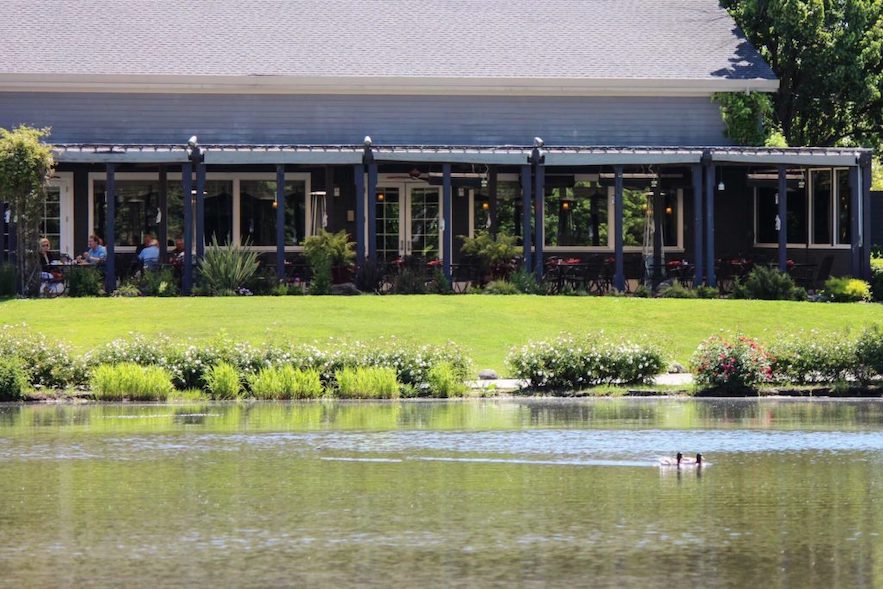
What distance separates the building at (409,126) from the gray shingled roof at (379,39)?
0.08 metres

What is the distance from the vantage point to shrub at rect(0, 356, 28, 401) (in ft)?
75.1

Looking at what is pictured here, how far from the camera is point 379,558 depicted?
11133 mm

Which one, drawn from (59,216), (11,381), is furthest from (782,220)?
(11,381)

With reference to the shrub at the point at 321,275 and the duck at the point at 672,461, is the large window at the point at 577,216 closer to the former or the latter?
the shrub at the point at 321,275

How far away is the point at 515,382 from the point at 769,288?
9.56m

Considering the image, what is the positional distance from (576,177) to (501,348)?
11.3m

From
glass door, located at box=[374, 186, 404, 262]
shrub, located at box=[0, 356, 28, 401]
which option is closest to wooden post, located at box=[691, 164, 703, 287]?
glass door, located at box=[374, 186, 404, 262]

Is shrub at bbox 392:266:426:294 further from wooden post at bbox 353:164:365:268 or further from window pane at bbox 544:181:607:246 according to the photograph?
window pane at bbox 544:181:607:246

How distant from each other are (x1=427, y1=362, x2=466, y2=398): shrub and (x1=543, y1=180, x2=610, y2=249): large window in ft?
47.0

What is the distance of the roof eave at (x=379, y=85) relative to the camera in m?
35.5

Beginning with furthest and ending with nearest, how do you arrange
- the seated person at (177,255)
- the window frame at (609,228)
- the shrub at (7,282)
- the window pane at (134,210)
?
1. the window frame at (609,228)
2. the window pane at (134,210)
3. the seated person at (177,255)
4. the shrub at (7,282)

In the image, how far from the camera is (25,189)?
106 feet

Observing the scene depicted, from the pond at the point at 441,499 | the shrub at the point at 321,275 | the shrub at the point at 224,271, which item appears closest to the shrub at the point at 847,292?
the shrub at the point at 321,275

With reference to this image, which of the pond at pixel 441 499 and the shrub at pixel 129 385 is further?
the shrub at pixel 129 385
